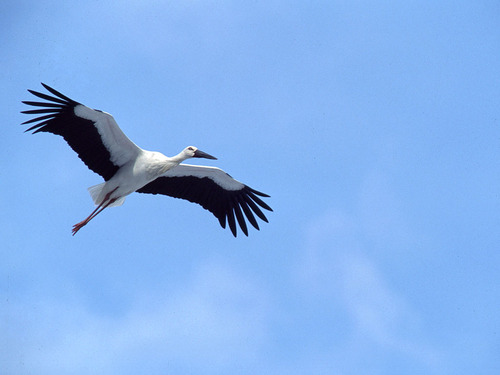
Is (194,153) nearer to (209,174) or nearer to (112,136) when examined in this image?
(209,174)

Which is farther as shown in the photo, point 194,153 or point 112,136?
point 194,153

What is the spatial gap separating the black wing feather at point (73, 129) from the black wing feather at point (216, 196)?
108cm

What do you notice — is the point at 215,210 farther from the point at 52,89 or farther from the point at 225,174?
the point at 52,89

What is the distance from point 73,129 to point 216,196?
2676mm

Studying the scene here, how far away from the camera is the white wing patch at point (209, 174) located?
1422 centimetres

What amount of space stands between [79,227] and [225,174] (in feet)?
8.20

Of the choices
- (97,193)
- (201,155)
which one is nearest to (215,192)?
(201,155)

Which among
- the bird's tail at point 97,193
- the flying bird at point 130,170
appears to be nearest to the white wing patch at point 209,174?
the flying bird at point 130,170

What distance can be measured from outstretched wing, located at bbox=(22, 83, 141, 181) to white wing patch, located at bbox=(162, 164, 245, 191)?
907 mm

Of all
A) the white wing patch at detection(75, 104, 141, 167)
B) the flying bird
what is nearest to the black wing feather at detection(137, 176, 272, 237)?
the flying bird

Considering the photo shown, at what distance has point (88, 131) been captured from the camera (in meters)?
13.3

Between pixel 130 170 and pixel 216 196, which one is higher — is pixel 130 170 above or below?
below

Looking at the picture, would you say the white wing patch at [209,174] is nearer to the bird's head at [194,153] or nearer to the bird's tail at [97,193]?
the bird's head at [194,153]

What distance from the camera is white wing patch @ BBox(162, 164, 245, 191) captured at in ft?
46.6
